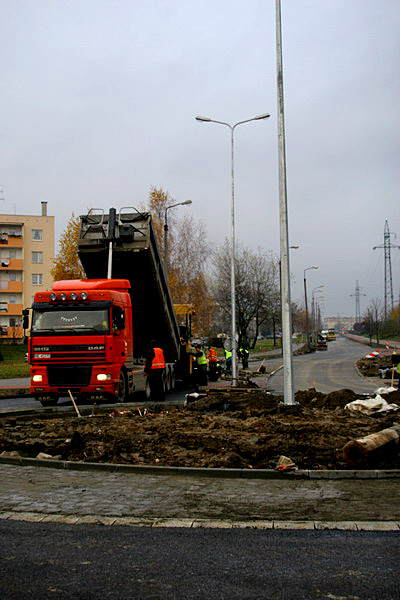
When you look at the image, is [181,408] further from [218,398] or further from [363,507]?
[363,507]

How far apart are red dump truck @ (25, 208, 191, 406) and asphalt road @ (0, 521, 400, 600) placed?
31.8ft

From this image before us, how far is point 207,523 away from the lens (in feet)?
18.2

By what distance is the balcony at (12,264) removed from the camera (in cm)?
6794

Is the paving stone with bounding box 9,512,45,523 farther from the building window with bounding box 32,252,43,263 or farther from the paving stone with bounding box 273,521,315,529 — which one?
the building window with bounding box 32,252,43,263

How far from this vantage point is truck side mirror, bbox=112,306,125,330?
15297 mm

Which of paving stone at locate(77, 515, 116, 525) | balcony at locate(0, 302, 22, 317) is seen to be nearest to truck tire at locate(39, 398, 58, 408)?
paving stone at locate(77, 515, 116, 525)

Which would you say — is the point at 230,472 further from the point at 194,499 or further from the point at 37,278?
the point at 37,278

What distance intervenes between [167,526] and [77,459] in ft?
11.2

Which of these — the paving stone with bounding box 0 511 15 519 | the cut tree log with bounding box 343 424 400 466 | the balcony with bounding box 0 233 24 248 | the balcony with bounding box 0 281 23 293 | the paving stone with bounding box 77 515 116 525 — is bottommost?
the paving stone with bounding box 0 511 15 519

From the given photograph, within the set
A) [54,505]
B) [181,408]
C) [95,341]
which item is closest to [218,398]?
[181,408]

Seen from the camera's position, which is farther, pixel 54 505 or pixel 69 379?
pixel 69 379

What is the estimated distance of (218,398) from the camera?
15.5 metres

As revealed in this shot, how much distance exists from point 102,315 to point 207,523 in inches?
397

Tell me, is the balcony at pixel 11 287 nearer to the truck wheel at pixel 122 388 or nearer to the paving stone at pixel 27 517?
the truck wheel at pixel 122 388
